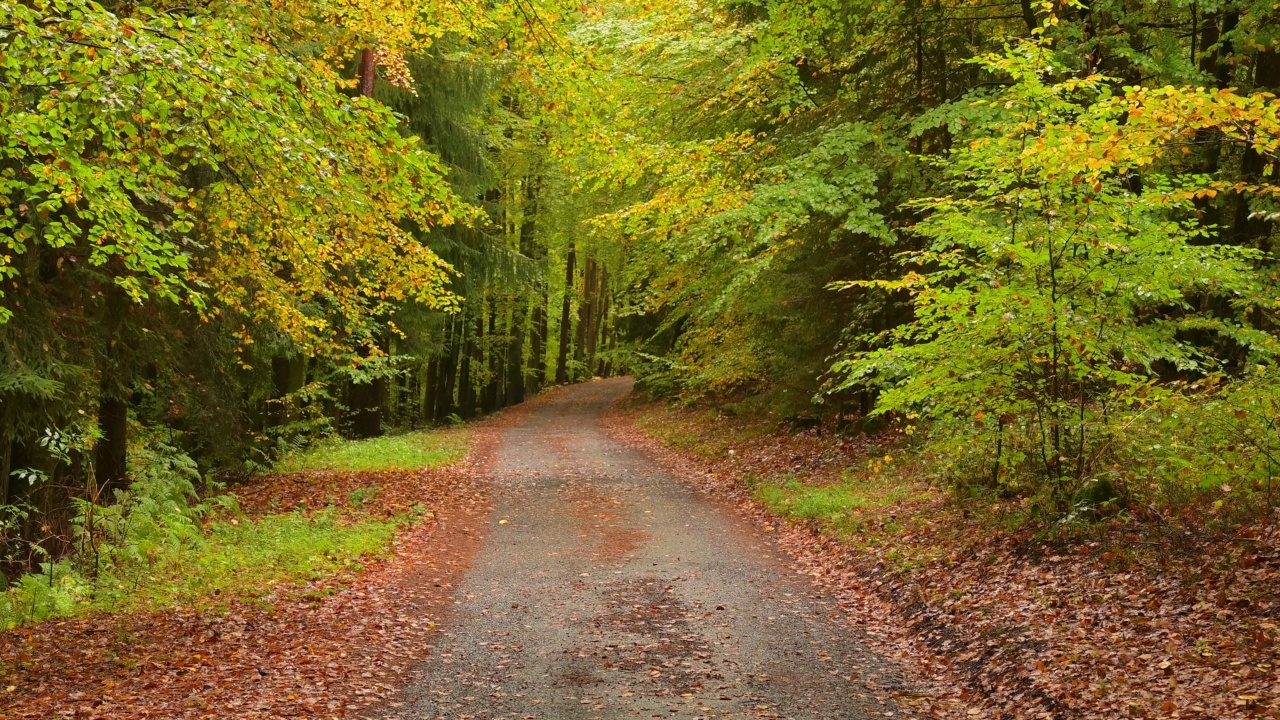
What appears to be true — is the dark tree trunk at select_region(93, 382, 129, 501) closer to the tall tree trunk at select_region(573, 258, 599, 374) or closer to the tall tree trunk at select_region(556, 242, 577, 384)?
the tall tree trunk at select_region(556, 242, 577, 384)

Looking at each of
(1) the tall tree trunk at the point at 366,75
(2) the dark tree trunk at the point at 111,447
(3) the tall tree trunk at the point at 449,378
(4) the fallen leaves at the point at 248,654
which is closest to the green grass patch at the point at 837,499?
(4) the fallen leaves at the point at 248,654

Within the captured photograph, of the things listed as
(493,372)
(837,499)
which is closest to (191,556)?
(837,499)

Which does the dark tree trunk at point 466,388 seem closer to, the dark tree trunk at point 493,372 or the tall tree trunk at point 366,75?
the dark tree trunk at point 493,372

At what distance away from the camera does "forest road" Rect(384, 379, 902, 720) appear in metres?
6.51

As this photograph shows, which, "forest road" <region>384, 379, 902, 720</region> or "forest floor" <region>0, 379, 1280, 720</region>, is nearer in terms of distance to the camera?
"forest floor" <region>0, 379, 1280, 720</region>

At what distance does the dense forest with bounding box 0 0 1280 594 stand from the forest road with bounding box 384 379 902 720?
244 centimetres

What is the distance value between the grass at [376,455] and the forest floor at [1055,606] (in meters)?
8.67

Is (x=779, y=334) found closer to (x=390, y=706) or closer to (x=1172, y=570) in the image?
(x=1172, y=570)

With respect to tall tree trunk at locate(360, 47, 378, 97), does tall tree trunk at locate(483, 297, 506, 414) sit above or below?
below

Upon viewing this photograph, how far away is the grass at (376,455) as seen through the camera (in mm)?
17203

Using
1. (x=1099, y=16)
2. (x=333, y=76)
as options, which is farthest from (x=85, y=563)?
(x=1099, y=16)

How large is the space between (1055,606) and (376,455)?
1414 cm

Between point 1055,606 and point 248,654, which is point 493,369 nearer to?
point 248,654

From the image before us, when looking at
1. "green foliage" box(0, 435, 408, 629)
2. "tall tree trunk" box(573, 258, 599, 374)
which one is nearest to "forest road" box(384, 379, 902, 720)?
"green foliage" box(0, 435, 408, 629)
